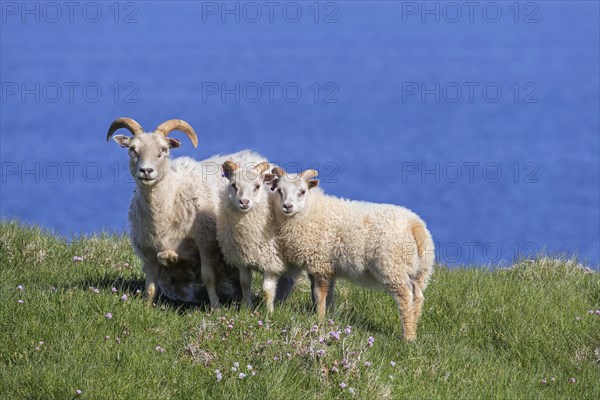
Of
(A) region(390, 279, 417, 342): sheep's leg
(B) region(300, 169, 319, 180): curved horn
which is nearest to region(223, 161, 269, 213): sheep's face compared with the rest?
(B) region(300, 169, 319, 180): curved horn

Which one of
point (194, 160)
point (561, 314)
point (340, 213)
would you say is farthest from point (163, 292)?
point (561, 314)

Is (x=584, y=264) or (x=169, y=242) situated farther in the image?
(x=584, y=264)

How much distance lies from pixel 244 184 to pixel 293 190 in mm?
516

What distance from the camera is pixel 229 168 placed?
10.5 meters

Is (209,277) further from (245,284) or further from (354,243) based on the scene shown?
(354,243)

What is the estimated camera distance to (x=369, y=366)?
8734mm

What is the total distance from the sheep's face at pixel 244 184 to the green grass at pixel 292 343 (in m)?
1.07

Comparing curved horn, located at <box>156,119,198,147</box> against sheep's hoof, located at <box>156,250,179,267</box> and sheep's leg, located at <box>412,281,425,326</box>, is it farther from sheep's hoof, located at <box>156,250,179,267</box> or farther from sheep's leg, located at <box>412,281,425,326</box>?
sheep's leg, located at <box>412,281,425,326</box>

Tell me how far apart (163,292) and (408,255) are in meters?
3.03

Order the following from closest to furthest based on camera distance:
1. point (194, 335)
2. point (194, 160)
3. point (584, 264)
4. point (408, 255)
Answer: point (194, 335) < point (408, 255) < point (194, 160) < point (584, 264)

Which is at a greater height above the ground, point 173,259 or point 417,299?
point 173,259

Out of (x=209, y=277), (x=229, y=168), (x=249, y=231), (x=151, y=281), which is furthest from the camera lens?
(x=151, y=281)

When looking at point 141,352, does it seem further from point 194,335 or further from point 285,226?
point 285,226

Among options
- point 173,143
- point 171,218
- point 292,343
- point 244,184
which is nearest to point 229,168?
point 244,184
